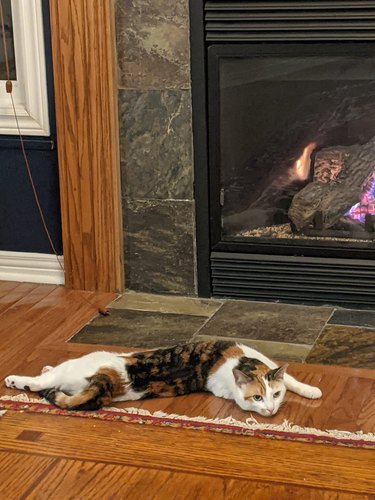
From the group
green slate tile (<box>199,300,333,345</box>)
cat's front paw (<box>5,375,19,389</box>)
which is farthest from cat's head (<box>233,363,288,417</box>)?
cat's front paw (<box>5,375,19,389</box>)

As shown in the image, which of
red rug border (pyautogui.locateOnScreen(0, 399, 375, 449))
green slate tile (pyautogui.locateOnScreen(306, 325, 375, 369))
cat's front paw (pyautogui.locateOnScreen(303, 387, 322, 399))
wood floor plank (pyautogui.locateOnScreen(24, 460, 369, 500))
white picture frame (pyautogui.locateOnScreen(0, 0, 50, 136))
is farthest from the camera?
white picture frame (pyautogui.locateOnScreen(0, 0, 50, 136))

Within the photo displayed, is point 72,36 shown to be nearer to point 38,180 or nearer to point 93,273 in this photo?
point 38,180

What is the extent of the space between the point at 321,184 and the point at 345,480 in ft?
4.14

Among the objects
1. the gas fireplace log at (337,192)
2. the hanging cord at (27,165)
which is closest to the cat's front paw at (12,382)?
the hanging cord at (27,165)

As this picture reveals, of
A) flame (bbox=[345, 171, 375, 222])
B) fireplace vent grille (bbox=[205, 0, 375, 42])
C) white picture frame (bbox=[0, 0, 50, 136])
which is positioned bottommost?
flame (bbox=[345, 171, 375, 222])

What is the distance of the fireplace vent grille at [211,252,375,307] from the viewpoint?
125 inches

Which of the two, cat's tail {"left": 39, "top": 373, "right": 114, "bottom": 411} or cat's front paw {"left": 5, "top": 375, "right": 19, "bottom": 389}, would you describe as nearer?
cat's tail {"left": 39, "top": 373, "right": 114, "bottom": 411}

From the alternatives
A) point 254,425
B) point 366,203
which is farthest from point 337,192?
point 254,425

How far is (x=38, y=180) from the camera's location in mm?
3414

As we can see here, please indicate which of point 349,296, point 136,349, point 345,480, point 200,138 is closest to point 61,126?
point 200,138

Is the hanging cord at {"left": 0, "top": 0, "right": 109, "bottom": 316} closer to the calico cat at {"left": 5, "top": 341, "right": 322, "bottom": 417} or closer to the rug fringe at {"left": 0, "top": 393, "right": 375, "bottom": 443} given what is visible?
the calico cat at {"left": 5, "top": 341, "right": 322, "bottom": 417}

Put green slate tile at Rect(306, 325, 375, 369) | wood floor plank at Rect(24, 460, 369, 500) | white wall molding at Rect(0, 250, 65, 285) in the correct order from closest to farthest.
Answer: wood floor plank at Rect(24, 460, 369, 500), green slate tile at Rect(306, 325, 375, 369), white wall molding at Rect(0, 250, 65, 285)

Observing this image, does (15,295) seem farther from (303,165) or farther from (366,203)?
(366,203)

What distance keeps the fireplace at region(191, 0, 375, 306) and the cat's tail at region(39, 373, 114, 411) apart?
0.87 meters
